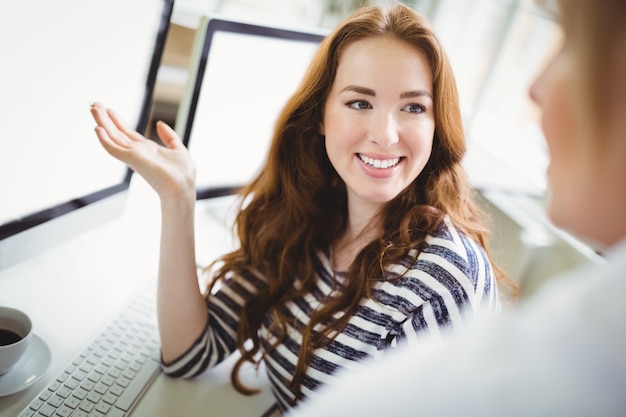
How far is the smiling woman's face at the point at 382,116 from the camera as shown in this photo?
3.12 ft

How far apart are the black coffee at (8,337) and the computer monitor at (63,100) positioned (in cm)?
16

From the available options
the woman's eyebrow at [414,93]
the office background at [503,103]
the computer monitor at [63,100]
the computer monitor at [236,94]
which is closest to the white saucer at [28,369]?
the computer monitor at [63,100]

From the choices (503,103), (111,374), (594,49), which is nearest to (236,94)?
(111,374)

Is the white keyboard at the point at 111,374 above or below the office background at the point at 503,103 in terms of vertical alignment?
below

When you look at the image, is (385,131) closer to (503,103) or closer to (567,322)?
(567,322)

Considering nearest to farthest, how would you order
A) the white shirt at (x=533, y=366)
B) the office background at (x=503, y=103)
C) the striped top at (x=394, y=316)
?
1. the white shirt at (x=533, y=366)
2. the striped top at (x=394, y=316)
3. the office background at (x=503, y=103)

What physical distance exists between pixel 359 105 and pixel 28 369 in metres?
0.68

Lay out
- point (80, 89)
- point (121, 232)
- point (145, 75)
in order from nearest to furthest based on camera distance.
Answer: point (80, 89) → point (145, 75) → point (121, 232)

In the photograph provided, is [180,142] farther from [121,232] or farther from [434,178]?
[434,178]

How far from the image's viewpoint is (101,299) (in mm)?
1039

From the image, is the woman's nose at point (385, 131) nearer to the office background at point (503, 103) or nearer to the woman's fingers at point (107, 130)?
the woman's fingers at point (107, 130)

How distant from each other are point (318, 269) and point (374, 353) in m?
0.22

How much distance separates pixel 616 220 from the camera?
0.43 metres

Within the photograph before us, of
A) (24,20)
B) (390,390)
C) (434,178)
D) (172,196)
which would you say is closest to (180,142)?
(172,196)
